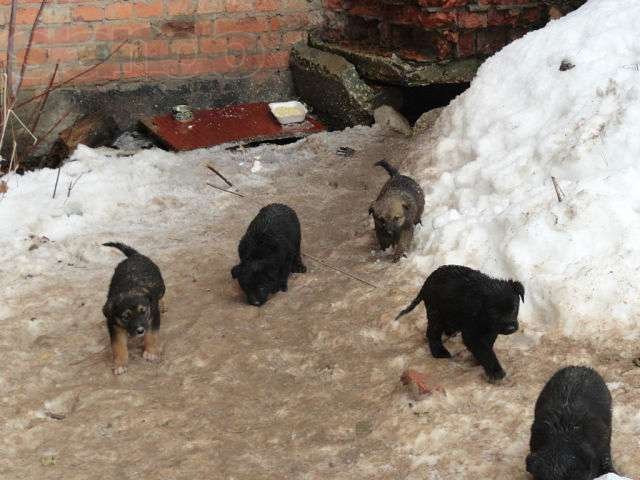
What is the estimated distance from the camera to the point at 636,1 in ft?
24.0

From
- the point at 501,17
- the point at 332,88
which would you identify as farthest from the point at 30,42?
the point at 501,17

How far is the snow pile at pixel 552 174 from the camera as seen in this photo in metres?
5.27

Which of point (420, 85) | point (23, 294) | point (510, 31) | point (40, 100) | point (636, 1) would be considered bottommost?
point (23, 294)

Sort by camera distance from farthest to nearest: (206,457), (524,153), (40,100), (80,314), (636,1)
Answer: (40,100) → (636,1) → (524,153) → (80,314) → (206,457)

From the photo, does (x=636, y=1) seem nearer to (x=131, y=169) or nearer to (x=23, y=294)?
(x=131, y=169)

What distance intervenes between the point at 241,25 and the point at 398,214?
4007 mm

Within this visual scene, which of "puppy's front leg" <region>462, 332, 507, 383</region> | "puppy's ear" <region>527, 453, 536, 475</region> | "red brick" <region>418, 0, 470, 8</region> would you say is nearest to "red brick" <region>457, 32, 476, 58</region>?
"red brick" <region>418, 0, 470, 8</region>

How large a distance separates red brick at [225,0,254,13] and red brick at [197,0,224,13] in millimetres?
65

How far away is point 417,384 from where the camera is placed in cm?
480

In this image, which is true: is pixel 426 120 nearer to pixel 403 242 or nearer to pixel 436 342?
pixel 403 242

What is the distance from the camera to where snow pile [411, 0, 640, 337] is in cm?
527

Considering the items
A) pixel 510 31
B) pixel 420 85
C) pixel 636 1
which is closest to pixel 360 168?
pixel 420 85

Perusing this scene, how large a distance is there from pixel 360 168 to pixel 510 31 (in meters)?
2.10

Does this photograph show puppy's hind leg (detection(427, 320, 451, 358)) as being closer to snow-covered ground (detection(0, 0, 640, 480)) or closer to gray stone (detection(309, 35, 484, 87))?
snow-covered ground (detection(0, 0, 640, 480))
